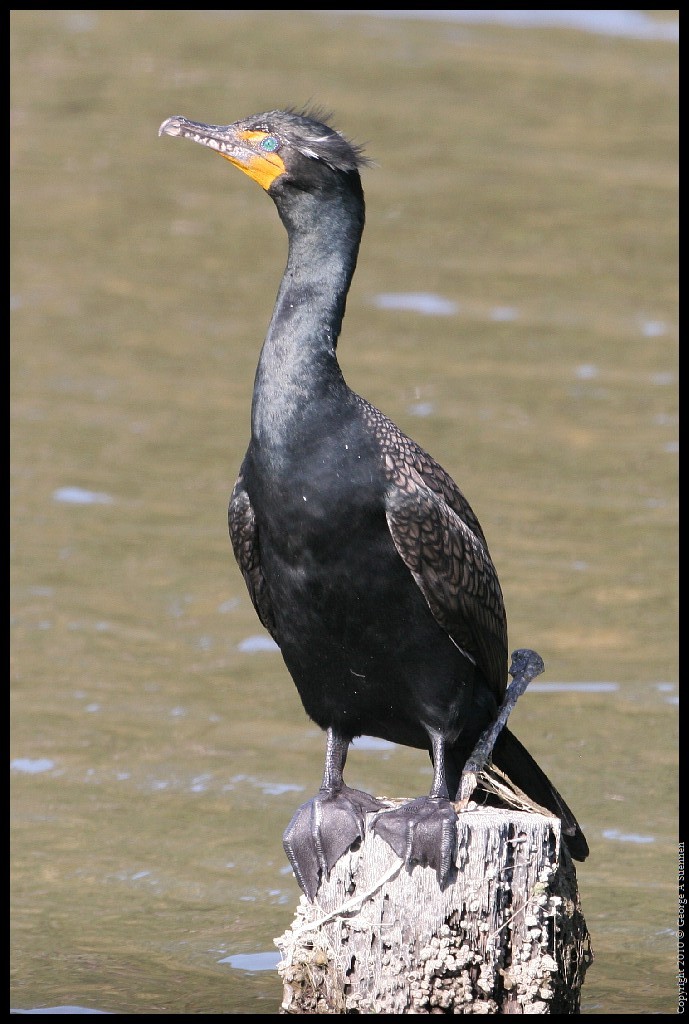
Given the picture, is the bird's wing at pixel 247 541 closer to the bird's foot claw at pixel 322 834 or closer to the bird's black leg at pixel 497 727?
the bird's foot claw at pixel 322 834

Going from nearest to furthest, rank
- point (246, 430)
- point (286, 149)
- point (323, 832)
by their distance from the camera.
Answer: point (286, 149) → point (323, 832) → point (246, 430)

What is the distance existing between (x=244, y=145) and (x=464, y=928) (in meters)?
2.77

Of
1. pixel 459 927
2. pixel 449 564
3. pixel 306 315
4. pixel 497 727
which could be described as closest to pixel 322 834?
pixel 459 927

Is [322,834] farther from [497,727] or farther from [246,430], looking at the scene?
[246,430]

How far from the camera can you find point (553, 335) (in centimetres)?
1480

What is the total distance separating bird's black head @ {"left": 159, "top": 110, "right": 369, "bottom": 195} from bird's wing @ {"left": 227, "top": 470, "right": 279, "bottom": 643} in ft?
3.45

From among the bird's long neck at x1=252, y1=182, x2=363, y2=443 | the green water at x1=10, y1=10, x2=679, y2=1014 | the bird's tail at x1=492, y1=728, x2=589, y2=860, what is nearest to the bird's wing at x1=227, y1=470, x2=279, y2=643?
the bird's long neck at x1=252, y1=182, x2=363, y2=443

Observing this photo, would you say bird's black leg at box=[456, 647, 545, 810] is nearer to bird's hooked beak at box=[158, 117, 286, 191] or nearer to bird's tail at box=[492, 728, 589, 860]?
bird's tail at box=[492, 728, 589, 860]

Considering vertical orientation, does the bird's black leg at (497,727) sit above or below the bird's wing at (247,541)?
below

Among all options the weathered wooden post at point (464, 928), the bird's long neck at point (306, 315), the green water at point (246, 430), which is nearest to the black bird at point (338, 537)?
the bird's long neck at point (306, 315)

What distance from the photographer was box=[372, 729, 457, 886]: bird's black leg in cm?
569

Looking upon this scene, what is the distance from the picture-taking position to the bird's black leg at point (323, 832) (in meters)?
5.92

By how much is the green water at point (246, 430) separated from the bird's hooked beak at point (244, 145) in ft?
10.5

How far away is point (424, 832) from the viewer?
5.70m
